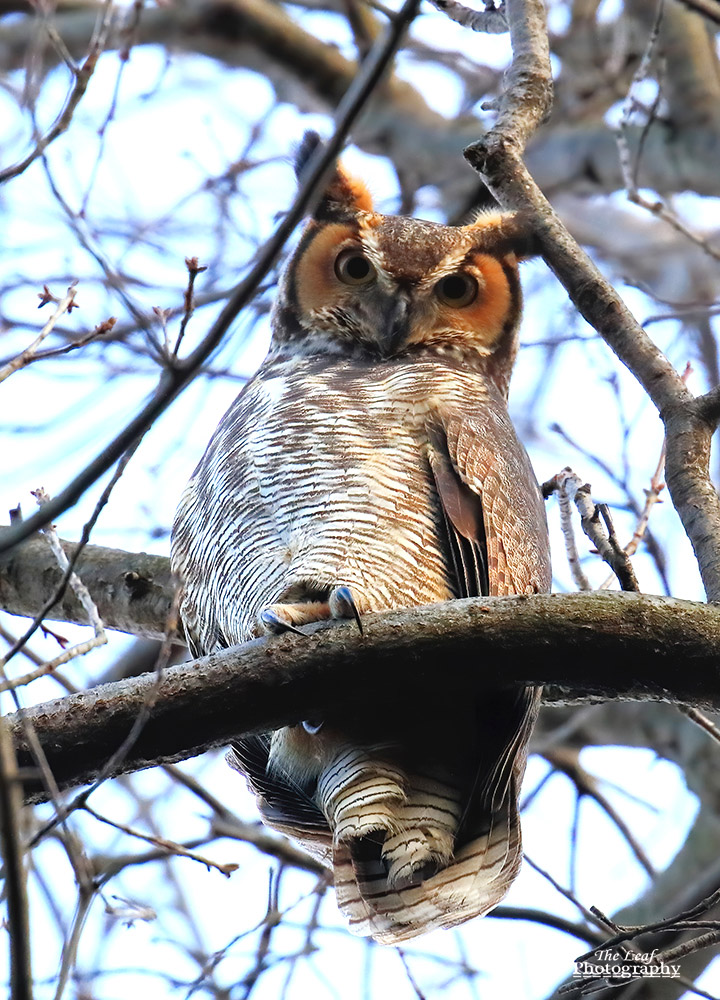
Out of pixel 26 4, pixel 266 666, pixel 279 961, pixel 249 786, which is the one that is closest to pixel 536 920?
pixel 279 961

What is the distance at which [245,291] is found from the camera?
1.56 m

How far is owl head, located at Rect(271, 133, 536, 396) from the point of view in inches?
139

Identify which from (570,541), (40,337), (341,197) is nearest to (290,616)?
(40,337)

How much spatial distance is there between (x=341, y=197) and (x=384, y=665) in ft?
7.09

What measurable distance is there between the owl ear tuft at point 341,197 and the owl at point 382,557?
36cm

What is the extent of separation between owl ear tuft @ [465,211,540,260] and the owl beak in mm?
389

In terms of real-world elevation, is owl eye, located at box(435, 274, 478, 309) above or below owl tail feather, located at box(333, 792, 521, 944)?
above

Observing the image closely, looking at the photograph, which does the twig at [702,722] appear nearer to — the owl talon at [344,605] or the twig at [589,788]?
the owl talon at [344,605]

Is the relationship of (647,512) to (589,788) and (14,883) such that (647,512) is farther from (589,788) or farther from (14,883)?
(14,883)

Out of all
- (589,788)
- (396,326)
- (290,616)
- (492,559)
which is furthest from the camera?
(589,788)

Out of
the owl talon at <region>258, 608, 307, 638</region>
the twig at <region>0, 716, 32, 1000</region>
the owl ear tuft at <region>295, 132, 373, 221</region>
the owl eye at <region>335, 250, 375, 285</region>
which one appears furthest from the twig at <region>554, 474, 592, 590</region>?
the twig at <region>0, 716, 32, 1000</region>

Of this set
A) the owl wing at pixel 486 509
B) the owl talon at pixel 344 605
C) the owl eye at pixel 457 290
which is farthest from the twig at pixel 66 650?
the owl eye at pixel 457 290

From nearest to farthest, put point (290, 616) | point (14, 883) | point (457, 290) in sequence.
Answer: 1. point (14, 883)
2. point (290, 616)
3. point (457, 290)

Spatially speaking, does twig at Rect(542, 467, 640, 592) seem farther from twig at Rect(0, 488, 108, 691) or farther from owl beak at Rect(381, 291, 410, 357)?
twig at Rect(0, 488, 108, 691)
